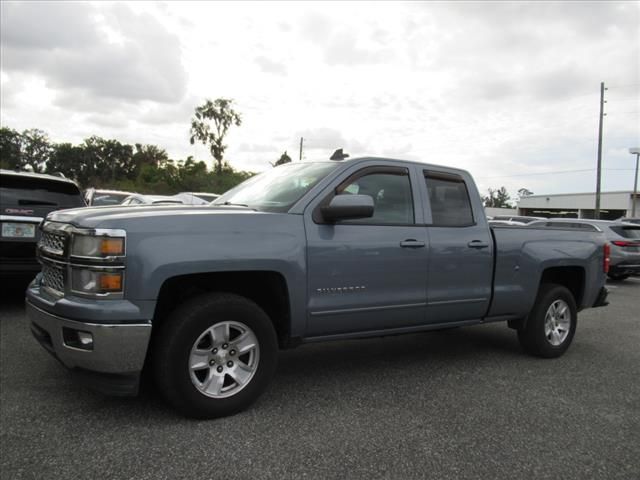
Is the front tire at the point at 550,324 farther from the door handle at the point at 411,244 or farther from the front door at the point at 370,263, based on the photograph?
the door handle at the point at 411,244

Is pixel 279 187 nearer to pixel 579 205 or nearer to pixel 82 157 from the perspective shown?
pixel 579 205

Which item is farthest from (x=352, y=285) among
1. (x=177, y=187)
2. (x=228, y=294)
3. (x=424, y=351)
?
(x=177, y=187)

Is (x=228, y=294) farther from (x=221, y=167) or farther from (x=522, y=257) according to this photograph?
(x=221, y=167)

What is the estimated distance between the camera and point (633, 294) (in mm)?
10773

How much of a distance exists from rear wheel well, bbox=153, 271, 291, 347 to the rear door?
4.37 ft

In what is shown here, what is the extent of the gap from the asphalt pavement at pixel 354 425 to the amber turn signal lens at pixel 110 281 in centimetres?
90

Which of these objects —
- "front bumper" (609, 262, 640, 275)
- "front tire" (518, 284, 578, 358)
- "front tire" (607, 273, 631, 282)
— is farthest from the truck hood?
"front tire" (607, 273, 631, 282)

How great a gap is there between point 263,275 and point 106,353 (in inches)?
44.5

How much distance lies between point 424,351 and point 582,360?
1.60 metres

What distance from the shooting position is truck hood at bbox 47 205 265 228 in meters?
3.08

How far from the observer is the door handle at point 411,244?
4113mm

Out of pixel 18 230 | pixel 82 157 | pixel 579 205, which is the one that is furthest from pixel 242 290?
pixel 82 157

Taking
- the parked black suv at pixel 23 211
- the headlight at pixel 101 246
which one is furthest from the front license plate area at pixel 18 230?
the headlight at pixel 101 246

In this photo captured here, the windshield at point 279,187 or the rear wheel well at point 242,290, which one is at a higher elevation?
the windshield at point 279,187
